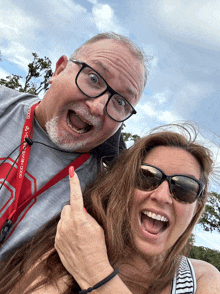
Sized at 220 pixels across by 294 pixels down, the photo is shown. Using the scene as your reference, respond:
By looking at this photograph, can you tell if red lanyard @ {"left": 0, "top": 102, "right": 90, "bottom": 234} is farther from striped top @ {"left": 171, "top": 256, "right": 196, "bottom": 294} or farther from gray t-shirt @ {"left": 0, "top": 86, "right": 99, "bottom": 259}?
striped top @ {"left": 171, "top": 256, "right": 196, "bottom": 294}

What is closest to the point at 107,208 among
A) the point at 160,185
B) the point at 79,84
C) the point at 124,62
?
the point at 160,185

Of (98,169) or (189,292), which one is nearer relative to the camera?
(189,292)

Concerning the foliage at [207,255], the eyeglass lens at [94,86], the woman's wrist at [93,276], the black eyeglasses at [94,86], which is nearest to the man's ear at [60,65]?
the black eyeglasses at [94,86]

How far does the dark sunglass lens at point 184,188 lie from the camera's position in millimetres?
2016

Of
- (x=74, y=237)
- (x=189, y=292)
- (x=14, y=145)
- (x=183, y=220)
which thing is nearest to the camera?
(x=74, y=237)

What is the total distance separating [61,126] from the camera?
2.28m

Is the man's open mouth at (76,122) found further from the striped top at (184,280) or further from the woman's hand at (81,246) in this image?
the striped top at (184,280)

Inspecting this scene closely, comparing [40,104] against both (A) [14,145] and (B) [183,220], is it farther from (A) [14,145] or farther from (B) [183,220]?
(B) [183,220]

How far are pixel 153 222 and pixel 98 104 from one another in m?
1.24

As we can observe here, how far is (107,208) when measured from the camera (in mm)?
2090

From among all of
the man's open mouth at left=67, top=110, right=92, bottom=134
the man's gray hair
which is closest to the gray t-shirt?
the man's open mouth at left=67, top=110, right=92, bottom=134

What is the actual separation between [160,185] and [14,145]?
146 centimetres

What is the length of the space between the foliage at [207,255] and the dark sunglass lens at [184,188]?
5091 millimetres

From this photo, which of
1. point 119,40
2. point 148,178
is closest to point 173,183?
point 148,178
